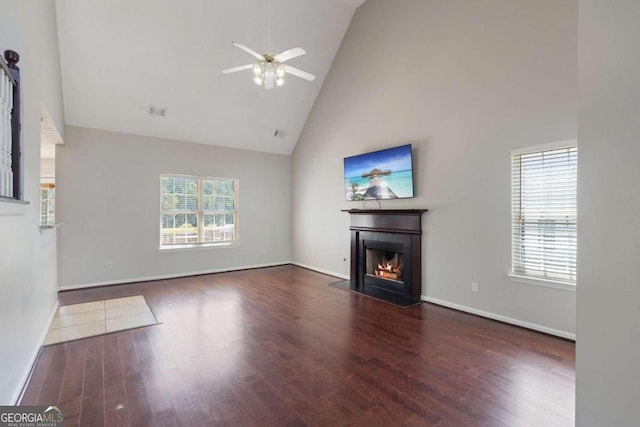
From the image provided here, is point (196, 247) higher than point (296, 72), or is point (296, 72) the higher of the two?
point (296, 72)

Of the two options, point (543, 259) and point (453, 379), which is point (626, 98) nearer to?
point (453, 379)

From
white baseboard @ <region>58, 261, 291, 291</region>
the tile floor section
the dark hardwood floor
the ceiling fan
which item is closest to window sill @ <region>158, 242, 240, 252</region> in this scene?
white baseboard @ <region>58, 261, 291, 291</region>

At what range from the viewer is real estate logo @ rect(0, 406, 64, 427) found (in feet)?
5.64

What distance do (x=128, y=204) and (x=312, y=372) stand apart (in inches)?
192

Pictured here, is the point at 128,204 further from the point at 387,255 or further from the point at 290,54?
the point at 387,255

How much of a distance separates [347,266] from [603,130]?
489 cm

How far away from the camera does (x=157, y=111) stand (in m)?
5.43

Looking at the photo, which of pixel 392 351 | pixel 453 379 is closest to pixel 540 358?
pixel 453 379

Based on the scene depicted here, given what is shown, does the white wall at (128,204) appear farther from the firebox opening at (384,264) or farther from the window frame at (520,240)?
the window frame at (520,240)

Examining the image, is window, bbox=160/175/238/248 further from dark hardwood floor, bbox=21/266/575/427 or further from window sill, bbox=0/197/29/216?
window sill, bbox=0/197/29/216

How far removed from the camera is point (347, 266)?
5.84 meters

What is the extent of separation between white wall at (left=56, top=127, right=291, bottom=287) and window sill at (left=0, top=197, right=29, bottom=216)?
3204 millimetres

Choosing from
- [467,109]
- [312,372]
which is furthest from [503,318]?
[467,109]

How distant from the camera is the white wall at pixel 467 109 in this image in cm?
319
